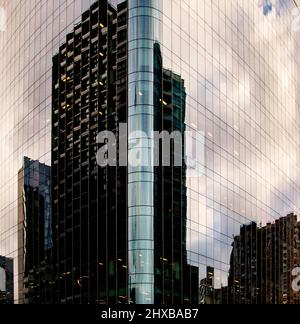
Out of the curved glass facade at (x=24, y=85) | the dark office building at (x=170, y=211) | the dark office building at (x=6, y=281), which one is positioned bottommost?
the dark office building at (x=6, y=281)

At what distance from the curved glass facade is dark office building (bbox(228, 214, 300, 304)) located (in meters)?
24.2

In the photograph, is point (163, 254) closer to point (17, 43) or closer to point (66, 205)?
point (66, 205)

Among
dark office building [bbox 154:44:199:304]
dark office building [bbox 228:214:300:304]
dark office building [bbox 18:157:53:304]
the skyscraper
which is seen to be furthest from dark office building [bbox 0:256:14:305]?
dark office building [bbox 154:44:199:304]

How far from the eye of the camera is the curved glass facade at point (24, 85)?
6425 cm

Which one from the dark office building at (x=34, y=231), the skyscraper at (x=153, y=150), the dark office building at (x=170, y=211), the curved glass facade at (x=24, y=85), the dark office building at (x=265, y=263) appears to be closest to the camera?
the dark office building at (x=170, y=211)

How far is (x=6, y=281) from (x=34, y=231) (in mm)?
13117

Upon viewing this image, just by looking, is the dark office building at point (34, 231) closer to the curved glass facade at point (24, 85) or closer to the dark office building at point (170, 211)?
the curved glass facade at point (24, 85)

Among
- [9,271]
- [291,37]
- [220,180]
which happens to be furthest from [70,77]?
[291,37]

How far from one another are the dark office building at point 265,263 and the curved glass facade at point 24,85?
24.2 meters

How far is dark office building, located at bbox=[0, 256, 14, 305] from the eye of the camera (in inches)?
2736

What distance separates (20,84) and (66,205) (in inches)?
940

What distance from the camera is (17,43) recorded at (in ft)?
251

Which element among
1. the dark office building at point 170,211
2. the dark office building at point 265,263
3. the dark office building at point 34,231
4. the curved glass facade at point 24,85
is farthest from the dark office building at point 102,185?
the dark office building at point 265,263

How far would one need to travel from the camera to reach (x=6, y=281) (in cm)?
7350
